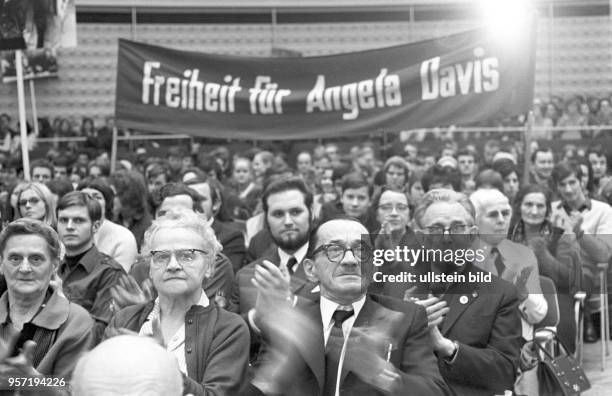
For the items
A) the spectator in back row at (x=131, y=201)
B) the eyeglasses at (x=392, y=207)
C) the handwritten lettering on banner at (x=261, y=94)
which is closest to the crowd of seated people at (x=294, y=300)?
the eyeglasses at (x=392, y=207)

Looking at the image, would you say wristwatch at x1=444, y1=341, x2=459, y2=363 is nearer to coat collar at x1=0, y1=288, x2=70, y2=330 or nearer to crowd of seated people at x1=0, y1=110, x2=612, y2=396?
crowd of seated people at x1=0, y1=110, x2=612, y2=396

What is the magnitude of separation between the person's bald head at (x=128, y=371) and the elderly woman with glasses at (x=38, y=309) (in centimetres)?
184

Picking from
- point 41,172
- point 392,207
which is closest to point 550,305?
point 392,207

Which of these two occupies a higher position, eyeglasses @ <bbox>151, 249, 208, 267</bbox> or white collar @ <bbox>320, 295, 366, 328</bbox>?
eyeglasses @ <bbox>151, 249, 208, 267</bbox>

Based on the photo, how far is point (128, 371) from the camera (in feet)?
9.43

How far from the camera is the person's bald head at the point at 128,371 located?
2881mm

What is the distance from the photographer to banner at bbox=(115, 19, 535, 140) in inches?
408

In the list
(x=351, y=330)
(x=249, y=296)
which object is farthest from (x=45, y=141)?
(x=351, y=330)

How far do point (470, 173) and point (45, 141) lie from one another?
31.2 ft

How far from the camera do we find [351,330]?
462cm

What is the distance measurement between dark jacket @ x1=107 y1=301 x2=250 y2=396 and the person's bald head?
152 centimetres

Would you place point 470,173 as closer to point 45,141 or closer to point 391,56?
point 391,56

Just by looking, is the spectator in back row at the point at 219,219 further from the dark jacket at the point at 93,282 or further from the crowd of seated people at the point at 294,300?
the dark jacket at the point at 93,282

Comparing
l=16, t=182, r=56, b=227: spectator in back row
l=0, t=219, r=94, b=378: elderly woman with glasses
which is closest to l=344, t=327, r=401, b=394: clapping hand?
l=0, t=219, r=94, b=378: elderly woman with glasses
